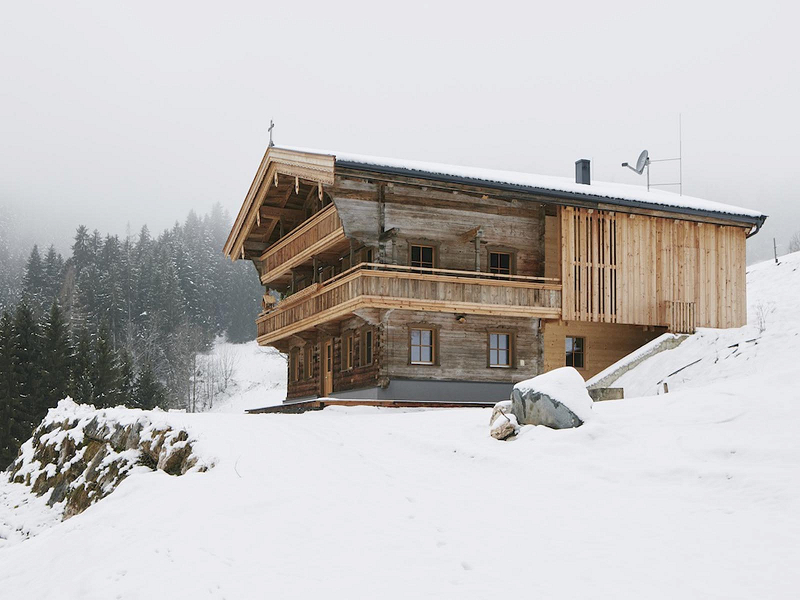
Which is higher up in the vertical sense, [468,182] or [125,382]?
[468,182]

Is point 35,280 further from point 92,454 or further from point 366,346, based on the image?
point 92,454

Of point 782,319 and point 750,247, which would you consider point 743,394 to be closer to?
point 782,319

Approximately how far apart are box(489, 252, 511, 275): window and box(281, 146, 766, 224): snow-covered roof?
240 cm

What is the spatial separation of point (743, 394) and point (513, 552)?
5694 mm

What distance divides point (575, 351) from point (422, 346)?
211 inches

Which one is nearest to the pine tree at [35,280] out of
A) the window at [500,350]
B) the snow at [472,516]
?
the window at [500,350]

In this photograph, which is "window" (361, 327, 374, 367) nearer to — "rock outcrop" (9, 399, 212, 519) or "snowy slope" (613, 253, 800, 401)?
"snowy slope" (613, 253, 800, 401)

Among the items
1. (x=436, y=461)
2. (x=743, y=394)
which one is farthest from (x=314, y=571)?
(x=743, y=394)

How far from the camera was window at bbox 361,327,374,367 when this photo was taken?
26.5m

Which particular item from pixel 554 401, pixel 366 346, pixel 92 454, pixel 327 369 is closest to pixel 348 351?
pixel 366 346

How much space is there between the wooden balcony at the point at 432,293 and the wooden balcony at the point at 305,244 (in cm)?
119

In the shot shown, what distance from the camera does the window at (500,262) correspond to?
2738 centimetres

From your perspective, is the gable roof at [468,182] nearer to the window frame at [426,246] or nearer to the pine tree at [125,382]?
the window frame at [426,246]

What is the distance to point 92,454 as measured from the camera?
61.0ft
